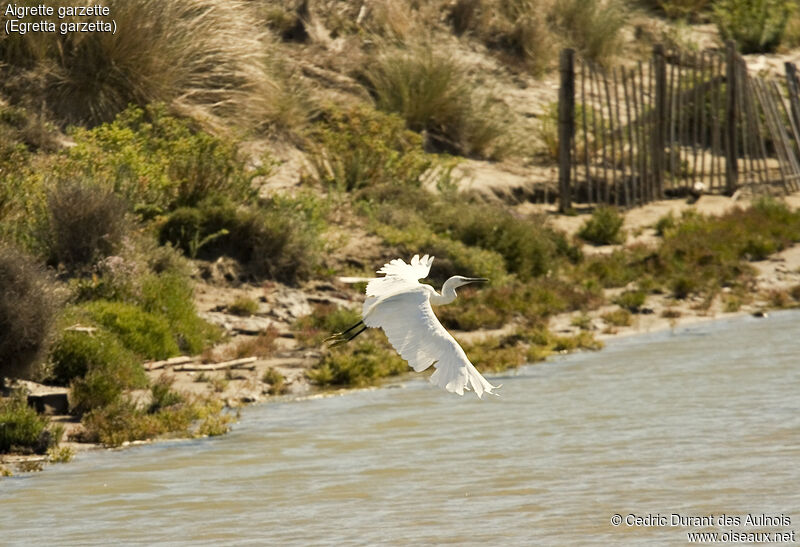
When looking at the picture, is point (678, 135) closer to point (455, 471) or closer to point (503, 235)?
point (503, 235)

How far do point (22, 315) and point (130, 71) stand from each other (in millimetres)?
7050

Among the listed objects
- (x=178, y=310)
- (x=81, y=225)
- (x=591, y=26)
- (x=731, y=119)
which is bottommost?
(x=731, y=119)

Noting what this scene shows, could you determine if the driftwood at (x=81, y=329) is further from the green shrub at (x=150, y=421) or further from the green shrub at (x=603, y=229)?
the green shrub at (x=603, y=229)

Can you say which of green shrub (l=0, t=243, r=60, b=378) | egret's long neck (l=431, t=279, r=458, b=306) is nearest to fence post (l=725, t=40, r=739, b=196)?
egret's long neck (l=431, t=279, r=458, b=306)

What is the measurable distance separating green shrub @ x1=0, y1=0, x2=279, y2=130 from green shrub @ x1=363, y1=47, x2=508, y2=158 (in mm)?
2554

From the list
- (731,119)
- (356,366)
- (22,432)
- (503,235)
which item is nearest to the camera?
(22,432)

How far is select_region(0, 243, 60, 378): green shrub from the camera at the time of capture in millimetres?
9094

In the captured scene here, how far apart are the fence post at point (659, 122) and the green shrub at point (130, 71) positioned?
5.73 m

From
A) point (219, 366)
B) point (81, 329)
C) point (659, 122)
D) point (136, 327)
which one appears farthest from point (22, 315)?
point (659, 122)

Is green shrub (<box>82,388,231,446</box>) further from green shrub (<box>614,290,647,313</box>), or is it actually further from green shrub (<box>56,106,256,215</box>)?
green shrub (<box>614,290,647,313</box>)

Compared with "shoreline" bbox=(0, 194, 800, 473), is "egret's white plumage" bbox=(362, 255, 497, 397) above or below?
above

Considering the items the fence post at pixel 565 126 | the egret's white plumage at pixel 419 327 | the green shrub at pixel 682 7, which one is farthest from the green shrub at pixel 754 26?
the egret's white plumage at pixel 419 327

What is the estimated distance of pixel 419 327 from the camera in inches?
272

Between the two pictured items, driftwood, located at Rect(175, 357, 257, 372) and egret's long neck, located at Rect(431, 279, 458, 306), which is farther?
driftwood, located at Rect(175, 357, 257, 372)
